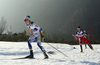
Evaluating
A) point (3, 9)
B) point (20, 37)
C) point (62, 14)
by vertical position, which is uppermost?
point (3, 9)

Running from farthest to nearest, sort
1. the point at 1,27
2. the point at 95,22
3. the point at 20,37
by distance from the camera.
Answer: the point at 95,22 < the point at 1,27 < the point at 20,37

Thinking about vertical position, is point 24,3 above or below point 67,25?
above

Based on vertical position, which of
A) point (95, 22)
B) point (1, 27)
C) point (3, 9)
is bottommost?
point (1, 27)

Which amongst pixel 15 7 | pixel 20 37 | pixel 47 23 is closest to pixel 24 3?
pixel 15 7

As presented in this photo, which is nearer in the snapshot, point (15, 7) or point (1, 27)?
point (1, 27)

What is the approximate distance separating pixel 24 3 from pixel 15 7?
1414cm

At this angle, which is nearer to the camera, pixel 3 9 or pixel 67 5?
pixel 67 5

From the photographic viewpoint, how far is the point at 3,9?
430 feet

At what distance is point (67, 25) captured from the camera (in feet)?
243

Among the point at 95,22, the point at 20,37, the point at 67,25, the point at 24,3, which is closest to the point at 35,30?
the point at 20,37

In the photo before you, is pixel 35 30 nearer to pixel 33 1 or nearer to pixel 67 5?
pixel 67 5

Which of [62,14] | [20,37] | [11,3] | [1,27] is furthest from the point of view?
[11,3]

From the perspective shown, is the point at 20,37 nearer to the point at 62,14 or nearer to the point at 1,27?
the point at 1,27

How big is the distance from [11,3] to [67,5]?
9093 centimetres
